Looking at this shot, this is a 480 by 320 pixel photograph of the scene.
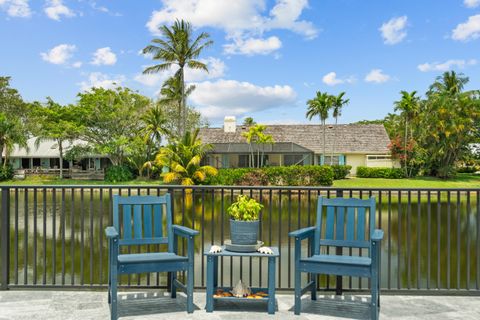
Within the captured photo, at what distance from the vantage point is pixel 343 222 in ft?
12.5

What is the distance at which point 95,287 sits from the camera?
414cm

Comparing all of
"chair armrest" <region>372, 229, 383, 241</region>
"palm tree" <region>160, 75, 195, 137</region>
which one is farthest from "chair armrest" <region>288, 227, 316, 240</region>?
"palm tree" <region>160, 75, 195, 137</region>

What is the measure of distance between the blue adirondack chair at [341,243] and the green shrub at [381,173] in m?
27.9

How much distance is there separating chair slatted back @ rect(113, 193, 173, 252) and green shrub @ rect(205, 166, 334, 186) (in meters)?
19.6

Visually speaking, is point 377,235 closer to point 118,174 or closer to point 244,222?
point 244,222

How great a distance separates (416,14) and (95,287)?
26.7 meters

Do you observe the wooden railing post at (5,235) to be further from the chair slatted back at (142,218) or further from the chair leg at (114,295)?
the chair leg at (114,295)

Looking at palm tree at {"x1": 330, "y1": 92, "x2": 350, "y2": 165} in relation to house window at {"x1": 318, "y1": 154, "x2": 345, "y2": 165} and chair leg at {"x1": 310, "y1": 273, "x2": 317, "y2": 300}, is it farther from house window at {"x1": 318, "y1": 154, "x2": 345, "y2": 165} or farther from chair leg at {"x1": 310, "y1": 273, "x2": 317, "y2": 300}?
chair leg at {"x1": 310, "y1": 273, "x2": 317, "y2": 300}

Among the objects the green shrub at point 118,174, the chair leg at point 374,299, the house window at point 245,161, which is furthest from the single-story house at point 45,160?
the chair leg at point 374,299

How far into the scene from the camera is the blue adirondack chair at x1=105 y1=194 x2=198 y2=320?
3381mm

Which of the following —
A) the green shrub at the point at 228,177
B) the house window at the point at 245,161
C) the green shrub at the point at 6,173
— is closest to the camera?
the green shrub at the point at 228,177

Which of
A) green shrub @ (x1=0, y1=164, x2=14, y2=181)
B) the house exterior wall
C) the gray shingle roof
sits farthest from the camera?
the house exterior wall

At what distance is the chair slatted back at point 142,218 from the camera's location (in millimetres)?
3742

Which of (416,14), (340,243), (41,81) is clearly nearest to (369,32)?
(416,14)
